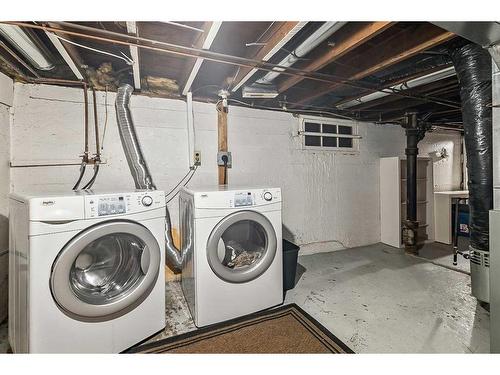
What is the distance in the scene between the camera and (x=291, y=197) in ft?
9.76

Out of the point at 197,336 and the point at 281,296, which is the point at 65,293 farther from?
the point at 281,296

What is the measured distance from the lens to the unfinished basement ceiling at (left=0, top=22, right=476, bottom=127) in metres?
1.46

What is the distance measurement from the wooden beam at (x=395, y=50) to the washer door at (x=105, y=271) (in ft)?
6.62

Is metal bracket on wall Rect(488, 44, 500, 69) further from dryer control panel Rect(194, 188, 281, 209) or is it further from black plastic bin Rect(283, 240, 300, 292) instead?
black plastic bin Rect(283, 240, 300, 292)

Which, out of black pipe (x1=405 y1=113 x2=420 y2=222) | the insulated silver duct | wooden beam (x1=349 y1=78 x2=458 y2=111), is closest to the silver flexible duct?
the insulated silver duct

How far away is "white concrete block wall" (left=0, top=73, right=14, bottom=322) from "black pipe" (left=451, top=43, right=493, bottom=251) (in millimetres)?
3298

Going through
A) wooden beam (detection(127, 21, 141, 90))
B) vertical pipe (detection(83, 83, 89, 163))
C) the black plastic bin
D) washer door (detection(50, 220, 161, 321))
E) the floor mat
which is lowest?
the floor mat

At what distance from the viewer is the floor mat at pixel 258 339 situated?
1426 millimetres

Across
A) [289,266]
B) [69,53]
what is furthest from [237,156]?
[69,53]

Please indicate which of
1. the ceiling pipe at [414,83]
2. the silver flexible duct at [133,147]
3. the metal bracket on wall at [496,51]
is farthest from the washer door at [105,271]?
the ceiling pipe at [414,83]

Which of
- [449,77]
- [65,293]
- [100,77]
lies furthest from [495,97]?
[100,77]

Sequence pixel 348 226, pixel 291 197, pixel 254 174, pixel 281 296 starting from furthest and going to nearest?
1. pixel 348 226
2. pixel 291 197
3. pixel 254 174
4. pixel 281 296
